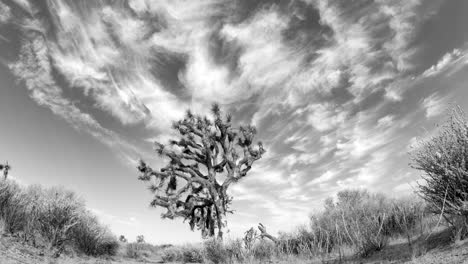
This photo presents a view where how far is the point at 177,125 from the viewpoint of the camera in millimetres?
18359

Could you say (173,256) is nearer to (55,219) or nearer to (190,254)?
(190,254)

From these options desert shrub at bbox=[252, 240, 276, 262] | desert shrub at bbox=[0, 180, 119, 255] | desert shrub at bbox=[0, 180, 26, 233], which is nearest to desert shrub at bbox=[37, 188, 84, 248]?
desert shrub at bbox=[0, 180, 119, 255]

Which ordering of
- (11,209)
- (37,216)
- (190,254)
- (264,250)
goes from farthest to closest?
(190,254) < (264,250) < (37,216) < (11,209)

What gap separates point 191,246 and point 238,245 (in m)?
5.43

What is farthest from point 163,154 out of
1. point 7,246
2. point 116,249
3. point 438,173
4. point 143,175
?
point 438,173

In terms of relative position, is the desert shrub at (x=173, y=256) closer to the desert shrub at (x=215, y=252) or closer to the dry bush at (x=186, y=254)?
the dry bush at (x=186, y=254)

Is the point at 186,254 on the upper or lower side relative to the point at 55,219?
lower

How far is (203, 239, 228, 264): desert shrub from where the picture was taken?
36.2ft

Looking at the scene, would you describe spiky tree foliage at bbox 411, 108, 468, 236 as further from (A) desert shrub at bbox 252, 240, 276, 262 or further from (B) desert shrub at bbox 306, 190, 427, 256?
(A) desert shrub at bbox 252, 240, 276, 262

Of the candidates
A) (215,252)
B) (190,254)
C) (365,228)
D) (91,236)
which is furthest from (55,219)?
(365,228)

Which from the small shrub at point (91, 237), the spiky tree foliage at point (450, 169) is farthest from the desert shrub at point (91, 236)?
the spiky tree foliage at point (450, 169)

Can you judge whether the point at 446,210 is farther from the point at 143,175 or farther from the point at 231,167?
the point at 143,175

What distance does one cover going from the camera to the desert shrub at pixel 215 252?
11.0 metres

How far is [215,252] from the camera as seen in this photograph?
37.8 feet
